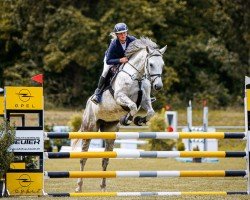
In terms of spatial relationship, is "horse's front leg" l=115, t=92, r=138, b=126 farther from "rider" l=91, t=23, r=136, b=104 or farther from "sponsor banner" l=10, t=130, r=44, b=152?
"sponsor banner" l=10, t=130, r=44, b=152

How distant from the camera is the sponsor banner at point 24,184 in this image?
9.09 metres

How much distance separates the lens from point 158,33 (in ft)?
123

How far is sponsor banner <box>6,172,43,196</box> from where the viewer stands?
9.09 m

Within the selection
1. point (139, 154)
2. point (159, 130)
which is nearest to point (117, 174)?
point (139, 154)

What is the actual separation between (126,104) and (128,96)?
0.85 ft

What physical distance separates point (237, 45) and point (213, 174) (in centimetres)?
2876

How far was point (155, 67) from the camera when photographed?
33.7 feet

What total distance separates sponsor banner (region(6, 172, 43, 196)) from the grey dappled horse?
1.41 meters

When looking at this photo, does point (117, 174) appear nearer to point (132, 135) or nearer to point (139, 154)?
point (139, 154)

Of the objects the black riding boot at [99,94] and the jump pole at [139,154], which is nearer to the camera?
the jump pole at [139,154]

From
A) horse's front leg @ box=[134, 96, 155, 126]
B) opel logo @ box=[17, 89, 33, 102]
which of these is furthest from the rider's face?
opel logo @ box=[17, 89, 33, 102]

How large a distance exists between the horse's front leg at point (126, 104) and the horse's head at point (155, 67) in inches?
19.0

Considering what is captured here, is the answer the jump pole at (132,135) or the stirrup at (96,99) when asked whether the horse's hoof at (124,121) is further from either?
the jump pole at (132,135)

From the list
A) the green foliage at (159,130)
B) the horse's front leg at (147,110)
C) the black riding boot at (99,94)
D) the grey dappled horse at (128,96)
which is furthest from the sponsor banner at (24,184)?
the green foliage at (159,130)
